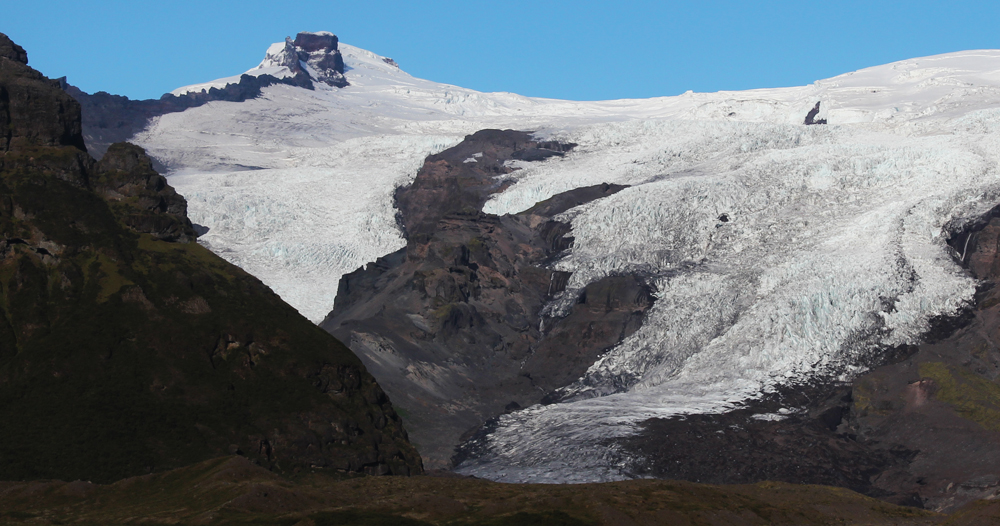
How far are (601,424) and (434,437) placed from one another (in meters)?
24.6

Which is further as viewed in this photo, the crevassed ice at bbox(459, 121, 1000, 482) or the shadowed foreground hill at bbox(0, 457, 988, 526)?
the crevassed ice at bbox(459, 121, 1000, 482)

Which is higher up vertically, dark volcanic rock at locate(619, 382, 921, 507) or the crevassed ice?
the crevassed ice

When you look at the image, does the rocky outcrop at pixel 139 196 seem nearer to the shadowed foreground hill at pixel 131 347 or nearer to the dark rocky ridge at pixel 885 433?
the shadowed foreground hill at pixel 131 347

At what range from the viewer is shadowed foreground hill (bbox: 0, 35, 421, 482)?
91.6 m

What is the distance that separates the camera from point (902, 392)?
15662 centimetres

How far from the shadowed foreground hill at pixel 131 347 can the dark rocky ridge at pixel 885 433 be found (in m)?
47.8

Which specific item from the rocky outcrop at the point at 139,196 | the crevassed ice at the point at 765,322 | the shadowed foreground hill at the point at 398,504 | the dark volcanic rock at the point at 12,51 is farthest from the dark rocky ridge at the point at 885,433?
the dark volcanic rock at the point at 12,51

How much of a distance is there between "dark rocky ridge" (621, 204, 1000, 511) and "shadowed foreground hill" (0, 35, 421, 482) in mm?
47839

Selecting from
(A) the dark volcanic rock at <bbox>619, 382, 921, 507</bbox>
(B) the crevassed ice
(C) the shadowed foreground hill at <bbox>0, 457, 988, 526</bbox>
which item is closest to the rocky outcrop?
(C) the shadowed foreground hill at <bbox>0, 457, 988, 526</bbox>

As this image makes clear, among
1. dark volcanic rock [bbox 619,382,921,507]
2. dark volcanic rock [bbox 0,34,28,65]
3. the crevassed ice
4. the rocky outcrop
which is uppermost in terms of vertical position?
dark volcanic rock [bbox 0,34,28,65]

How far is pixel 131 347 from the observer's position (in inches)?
3969

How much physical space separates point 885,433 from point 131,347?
103 m

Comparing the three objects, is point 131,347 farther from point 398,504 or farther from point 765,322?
point 765,322

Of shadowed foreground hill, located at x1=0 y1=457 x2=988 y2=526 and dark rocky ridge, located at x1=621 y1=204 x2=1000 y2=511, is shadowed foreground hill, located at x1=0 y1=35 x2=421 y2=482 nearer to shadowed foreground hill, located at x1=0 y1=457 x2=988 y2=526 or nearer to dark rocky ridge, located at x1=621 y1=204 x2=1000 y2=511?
shadowed foreground hill, located at x1=0 y1=457 x2=988 y2=526
